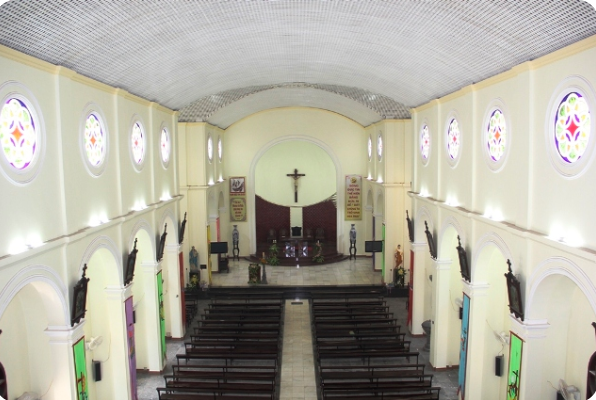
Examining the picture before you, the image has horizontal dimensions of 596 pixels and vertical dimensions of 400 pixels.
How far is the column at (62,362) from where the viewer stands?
8.95 meters

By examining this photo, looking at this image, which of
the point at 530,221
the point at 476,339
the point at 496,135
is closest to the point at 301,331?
the point at 476,339

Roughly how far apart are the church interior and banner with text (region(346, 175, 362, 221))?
8.07 m

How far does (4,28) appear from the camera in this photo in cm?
676

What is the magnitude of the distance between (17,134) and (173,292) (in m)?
10.3

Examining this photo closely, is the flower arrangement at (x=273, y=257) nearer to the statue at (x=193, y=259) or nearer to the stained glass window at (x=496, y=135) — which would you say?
the statue at (x=193, y=259)

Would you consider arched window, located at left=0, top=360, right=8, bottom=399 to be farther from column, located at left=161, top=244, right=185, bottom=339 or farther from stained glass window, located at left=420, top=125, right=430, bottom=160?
stained glass window, located at left=420, top=125, right=430, bottom=160

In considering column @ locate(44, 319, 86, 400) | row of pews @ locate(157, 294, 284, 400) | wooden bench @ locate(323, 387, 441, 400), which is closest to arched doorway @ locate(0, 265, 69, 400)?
column @ locate(44, 319, 86, 400)

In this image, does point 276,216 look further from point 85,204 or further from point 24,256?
point 24,256

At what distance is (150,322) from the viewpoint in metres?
14.6

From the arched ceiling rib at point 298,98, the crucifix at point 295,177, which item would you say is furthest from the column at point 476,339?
the crucifix at point 295,177

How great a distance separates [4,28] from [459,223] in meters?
10.1

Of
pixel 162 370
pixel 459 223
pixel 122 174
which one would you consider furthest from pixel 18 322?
pixel 459 223

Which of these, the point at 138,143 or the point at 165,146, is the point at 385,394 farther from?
the point at 165,146

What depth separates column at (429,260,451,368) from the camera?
14320 millimetres
